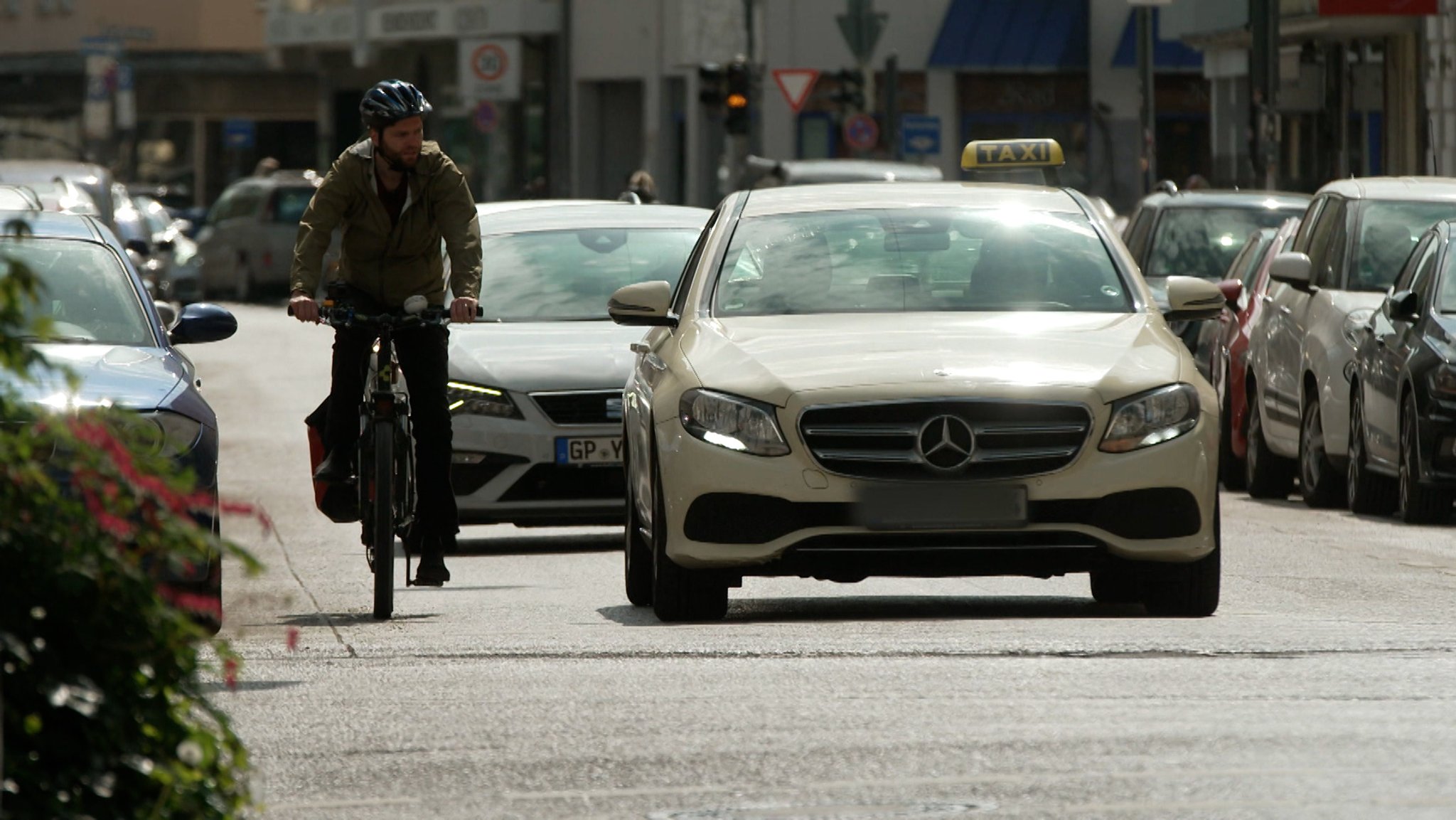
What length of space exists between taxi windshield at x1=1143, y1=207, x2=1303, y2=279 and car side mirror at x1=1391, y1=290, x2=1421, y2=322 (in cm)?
624

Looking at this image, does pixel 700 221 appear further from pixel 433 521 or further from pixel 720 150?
pixel 720 150

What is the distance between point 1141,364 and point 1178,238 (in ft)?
41.9

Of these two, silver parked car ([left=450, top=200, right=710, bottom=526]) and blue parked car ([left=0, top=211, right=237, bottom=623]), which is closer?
blue parked car ([left=0, top=211, right=237, bottom=623])

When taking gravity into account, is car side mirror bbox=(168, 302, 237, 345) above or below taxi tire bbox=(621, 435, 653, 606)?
above

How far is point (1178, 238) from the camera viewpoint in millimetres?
22453

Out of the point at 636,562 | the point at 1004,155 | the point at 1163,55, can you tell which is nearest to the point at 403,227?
the point at 636,562

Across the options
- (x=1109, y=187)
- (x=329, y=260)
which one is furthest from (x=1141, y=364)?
(x=1109, y=187)

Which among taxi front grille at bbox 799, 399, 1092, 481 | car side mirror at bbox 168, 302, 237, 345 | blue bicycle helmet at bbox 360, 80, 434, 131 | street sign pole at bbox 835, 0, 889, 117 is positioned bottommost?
taxi front grille at bbox 799, 399, 1092, 481

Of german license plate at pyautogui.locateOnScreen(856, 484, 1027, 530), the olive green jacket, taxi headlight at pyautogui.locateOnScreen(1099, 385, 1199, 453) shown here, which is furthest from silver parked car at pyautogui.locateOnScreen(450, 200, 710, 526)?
taxi headlight at pyautogui.locateOnScreen(1099, 385, 1199, 453)

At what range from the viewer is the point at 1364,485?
54.2 feet

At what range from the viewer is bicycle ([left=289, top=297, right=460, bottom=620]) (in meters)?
10.4

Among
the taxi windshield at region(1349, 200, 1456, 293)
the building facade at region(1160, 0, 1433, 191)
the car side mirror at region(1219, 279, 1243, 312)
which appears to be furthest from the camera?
the building facade at region(1160, 0, 1433, 191)

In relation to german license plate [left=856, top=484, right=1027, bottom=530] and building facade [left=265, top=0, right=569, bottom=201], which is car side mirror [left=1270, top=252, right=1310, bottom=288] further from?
building facade [left=265, top=0, right=569, bottom=201]

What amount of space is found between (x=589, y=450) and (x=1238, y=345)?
651 cm
